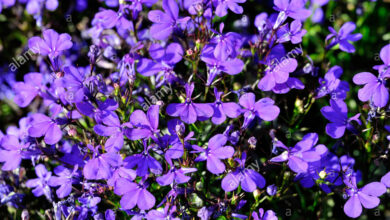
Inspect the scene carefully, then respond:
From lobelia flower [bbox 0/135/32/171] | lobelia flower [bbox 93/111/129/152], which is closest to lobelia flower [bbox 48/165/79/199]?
lobelia flower [bbox 0/135/32/171]

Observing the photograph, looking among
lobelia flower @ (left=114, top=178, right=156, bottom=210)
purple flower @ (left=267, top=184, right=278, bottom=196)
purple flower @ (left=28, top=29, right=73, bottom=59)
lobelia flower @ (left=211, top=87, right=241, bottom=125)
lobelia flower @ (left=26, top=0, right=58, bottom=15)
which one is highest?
purple flower @ (left=28, top=29, right=73, bottom=59)

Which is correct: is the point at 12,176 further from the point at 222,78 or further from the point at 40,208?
the point at 222,78

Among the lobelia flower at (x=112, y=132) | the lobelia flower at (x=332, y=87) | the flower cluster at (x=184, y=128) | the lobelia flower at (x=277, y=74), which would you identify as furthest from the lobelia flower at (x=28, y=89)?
the lobelia flower at (x=332, y=87)

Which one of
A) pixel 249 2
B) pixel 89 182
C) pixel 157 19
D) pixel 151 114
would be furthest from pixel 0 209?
pixel 249 2

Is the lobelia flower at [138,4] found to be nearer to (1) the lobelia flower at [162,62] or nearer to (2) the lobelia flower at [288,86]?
(1) the lobelia flower at [162,62]

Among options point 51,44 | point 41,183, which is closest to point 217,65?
point 51,44

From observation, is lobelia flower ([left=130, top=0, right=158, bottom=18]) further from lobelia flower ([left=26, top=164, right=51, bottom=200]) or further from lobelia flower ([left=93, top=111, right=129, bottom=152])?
lobelia flower ([left=26, top=164, right=51, bottom=200])
